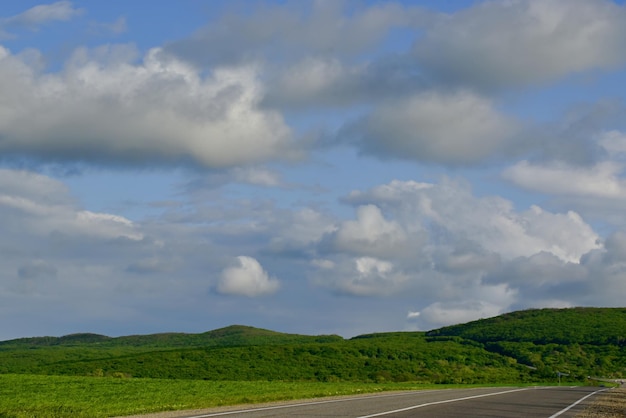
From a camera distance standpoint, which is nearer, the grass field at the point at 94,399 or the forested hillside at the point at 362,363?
the grass field at the point at 94,399

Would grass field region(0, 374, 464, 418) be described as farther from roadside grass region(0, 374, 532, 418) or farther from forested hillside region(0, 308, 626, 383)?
forested hillside region(0, 308, 626, 383)

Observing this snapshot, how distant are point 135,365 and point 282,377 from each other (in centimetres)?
2575

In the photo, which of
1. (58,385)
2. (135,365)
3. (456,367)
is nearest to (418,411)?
(58,385)

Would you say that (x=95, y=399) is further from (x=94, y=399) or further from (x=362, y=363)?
(x=362, y=363)

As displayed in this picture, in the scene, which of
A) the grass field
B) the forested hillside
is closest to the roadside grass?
the grass field

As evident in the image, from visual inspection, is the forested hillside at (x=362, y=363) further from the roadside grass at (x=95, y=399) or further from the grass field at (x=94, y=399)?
the grass field at (x=94, y=399)

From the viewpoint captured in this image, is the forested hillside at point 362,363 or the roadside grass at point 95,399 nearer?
the roadside grass at point 95,399

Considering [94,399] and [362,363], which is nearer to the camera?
[94,399]

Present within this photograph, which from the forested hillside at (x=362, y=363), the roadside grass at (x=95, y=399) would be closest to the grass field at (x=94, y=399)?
the roadside grass at (x=95, y=399)

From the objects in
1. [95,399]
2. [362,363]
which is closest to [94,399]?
[95,399]

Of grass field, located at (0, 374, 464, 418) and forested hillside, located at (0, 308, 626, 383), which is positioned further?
forested hillside, located at (0, 308, 626, 383)

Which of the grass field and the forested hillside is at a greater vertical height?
the forested hillside

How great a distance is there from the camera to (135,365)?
429 ft

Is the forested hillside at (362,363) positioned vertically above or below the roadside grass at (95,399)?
above
